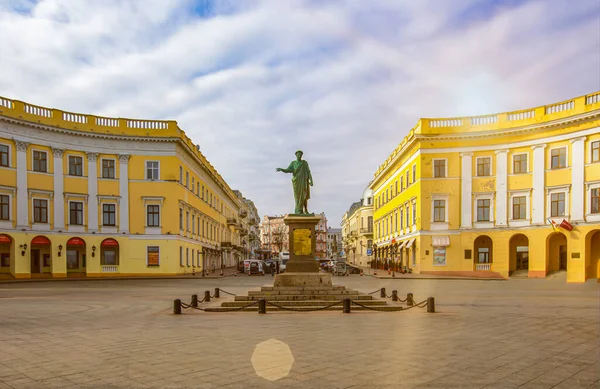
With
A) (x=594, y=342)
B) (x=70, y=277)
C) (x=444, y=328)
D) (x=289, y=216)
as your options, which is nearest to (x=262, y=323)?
(x=444, y=328)

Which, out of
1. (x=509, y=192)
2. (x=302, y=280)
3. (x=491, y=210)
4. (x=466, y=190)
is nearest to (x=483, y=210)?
(x=491, y=210)

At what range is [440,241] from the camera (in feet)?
139

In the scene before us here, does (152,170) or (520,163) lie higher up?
(520,163)

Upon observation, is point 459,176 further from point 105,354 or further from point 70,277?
point 105,354

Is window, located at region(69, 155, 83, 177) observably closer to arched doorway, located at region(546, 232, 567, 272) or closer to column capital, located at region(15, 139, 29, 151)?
column capital, located at region(15, 139, 29, 151)

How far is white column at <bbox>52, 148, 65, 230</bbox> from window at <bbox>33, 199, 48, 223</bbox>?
714 mm

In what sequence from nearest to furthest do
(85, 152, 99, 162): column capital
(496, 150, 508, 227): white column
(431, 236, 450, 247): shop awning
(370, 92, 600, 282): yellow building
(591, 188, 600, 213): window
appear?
(591, 188, 600, 213): window, (370, 92, 600, 282): yellow building, (496, 150, 508, 227): white column, (85, 152, 99, 162): column capital, (431, 236, 450, 247): shop awning

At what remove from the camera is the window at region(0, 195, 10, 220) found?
36.2 metres

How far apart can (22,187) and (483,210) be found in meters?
36.6

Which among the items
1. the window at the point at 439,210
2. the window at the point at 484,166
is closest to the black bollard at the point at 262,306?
the window at the point at 439,210

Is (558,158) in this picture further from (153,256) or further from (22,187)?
(22,187)

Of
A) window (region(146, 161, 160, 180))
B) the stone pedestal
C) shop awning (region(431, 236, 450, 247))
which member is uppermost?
window (region(146, 161, 160, 180))

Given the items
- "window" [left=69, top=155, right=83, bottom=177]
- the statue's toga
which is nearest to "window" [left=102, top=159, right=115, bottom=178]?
"window" [left=69, top=155, right=83, bottom=177]

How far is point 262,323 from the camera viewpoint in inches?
512
